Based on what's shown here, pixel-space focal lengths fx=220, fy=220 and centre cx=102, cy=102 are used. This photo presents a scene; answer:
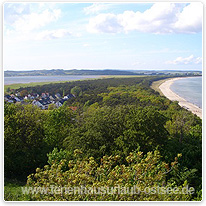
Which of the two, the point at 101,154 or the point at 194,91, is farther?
the point at 194,91

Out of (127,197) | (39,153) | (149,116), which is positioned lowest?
(39,153)

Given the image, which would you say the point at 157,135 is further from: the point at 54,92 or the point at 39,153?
the point at 54,92

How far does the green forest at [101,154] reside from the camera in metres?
5.26

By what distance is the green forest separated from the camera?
526 centimetres

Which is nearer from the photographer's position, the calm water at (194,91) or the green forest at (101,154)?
the green forest at (101,154)

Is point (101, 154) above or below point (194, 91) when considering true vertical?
below

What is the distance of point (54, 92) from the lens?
103 feet

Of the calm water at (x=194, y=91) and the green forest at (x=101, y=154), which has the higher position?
the calm water at (x=194, y=91)

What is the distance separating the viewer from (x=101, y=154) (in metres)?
9.49

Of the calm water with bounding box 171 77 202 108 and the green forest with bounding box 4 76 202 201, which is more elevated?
the calm water with bounding box 171 77 202 108

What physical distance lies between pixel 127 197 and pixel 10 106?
396 inches

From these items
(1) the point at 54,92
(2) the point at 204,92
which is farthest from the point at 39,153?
(1) the point at 54,92

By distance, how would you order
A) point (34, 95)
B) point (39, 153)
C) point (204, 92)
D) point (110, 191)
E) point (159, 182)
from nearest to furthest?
point (110, 191), point (159, 182), point (204, 92), point (39, 153), point (34, 95)

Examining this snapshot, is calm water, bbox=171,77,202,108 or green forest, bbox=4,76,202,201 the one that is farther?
calm water, bbox=171,77,202,108
